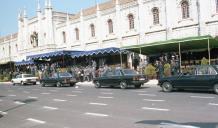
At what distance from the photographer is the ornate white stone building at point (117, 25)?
36.5 metres

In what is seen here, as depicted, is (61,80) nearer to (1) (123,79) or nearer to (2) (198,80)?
(1) (123,79)

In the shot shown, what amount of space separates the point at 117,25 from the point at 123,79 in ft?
71.2

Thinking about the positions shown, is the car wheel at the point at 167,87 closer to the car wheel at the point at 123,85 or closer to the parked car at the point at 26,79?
the car wheel at the point at 123,85

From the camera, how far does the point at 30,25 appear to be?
6475 cm

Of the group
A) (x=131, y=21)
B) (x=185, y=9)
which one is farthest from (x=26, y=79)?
(x=185, y=9)

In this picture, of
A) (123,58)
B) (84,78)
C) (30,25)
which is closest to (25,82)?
(84,78)

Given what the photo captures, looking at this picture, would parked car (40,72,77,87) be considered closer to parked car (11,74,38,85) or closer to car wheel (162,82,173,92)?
parked car (11,74,38,85)

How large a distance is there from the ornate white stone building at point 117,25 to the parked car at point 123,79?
13334 mm

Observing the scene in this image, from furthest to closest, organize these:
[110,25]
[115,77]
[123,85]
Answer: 1. [110,25]
2. [115,77]
3. [123,85]

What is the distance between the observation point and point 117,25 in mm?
45781

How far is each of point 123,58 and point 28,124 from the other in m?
29.7

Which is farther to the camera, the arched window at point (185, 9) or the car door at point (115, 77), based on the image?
the arched window at point (185, 9)

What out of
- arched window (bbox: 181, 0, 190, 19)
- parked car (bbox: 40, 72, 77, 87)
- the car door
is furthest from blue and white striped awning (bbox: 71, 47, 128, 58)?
the car door

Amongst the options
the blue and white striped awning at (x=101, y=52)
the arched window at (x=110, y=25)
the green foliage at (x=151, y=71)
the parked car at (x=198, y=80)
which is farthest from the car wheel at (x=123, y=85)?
the arched window at (x=110, y=25)
